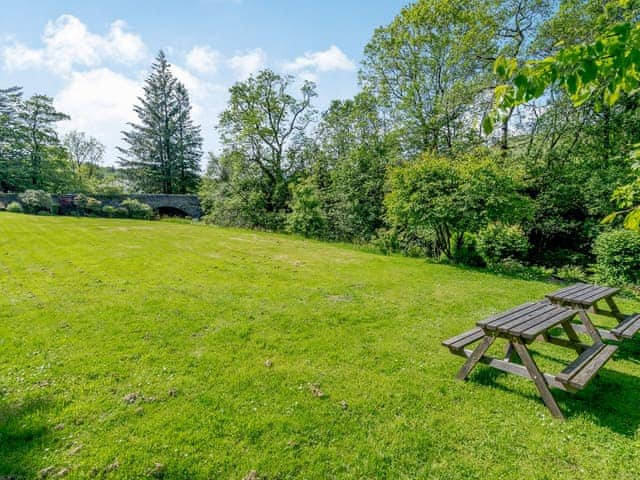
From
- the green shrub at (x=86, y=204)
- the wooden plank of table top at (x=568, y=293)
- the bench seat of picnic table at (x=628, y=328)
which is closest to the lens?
the bench seat of picnic table at (x=628, y=328)

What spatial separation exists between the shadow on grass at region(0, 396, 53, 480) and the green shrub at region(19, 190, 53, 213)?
904 inches

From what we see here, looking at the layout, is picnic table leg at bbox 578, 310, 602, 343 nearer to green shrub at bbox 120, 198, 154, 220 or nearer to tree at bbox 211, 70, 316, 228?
tree at bbox 211, 70, 316, 228

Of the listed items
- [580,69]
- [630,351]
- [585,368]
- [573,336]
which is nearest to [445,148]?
[630,351]

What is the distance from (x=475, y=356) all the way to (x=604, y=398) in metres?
1.23

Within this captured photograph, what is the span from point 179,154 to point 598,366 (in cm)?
3626

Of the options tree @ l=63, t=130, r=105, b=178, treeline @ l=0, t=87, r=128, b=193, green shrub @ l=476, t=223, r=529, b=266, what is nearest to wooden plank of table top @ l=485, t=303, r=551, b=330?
green shrub @ l=476, t=223, r=529, b=266

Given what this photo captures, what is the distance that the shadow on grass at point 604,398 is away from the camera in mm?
2598

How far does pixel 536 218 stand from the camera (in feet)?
37.4

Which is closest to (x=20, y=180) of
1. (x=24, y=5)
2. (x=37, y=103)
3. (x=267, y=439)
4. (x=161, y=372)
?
(x=37, y=103)

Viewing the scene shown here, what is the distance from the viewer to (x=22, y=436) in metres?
2.25

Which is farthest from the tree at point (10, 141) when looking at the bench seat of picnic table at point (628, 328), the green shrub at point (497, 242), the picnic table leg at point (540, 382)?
the bench seat of picnic table at point (628, 328)

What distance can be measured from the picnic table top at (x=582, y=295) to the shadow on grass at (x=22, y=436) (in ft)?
17.4

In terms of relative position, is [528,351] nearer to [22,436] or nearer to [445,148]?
[22,436]

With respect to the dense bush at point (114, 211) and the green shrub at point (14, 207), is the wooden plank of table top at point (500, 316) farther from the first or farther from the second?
the green shrub at point (14, 207)
